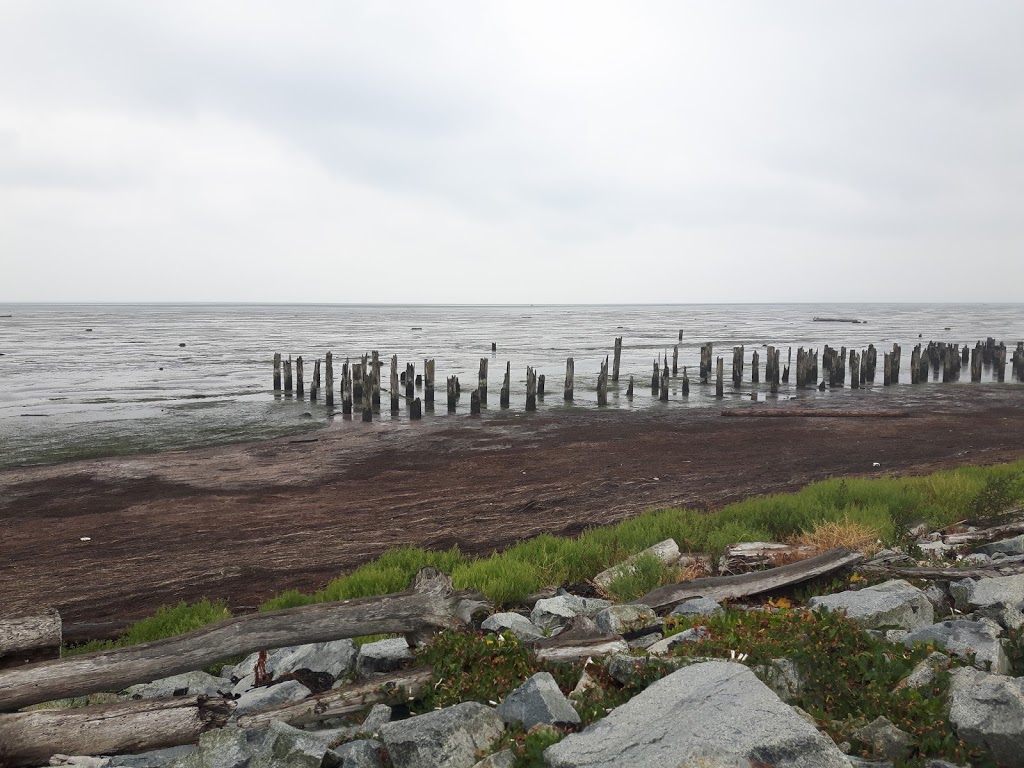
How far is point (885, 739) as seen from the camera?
3631 millimetres

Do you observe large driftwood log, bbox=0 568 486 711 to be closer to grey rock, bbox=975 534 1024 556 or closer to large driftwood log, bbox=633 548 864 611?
large driftwood log, bbox=633 548 864 611

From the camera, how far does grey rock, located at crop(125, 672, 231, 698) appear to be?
5959 mm

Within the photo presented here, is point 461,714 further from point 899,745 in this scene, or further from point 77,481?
point 77,481

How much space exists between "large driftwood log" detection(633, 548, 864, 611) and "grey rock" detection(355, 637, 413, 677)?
7.61 feet

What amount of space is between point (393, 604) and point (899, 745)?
335 centimetres

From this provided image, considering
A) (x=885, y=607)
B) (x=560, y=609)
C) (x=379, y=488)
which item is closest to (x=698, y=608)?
(x=560, y=609)

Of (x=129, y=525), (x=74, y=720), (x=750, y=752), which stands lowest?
(x=129, y=525)

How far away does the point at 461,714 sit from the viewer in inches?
156

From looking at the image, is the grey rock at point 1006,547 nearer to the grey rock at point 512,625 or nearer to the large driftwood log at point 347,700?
the grey rock at point 512,625

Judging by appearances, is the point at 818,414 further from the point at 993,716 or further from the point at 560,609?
the point at 993,716

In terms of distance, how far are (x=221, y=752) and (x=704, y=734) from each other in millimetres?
2509

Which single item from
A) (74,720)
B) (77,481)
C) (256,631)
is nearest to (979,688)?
(256,631)

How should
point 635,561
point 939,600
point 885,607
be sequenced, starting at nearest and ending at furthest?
point 885,607 → point 939,600 → point 635,561

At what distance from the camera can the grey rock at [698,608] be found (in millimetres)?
6215
